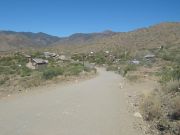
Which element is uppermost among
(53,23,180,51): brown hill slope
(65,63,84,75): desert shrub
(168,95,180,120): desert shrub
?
(53,23,180,51): brown hill slope

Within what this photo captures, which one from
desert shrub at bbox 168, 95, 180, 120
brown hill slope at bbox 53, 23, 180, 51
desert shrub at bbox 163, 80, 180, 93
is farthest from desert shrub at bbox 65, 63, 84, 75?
brown hill slope at bbox 53, 23, 180, 51

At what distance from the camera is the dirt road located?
1158 cm

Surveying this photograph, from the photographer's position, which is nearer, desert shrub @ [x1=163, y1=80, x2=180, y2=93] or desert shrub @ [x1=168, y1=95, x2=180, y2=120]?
desert shrub @ [x1=168, y1=95, x2=180, y2=120]

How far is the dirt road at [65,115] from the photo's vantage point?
1158cm

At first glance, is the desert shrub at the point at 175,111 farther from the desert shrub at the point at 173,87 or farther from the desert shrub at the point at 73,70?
the desert shrub at the point at 73,70

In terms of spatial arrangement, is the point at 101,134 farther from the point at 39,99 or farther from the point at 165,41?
the point at 165,41

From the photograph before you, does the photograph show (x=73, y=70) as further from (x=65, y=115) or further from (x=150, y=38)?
(x=150, y=38)

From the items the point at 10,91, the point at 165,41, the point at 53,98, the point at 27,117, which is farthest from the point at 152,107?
the point at 165,41

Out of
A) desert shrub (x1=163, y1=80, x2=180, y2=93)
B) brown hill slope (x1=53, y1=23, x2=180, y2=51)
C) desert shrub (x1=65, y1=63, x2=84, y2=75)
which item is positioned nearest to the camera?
desert shrub (x1=163, y1=80, x2=180, y2=93)

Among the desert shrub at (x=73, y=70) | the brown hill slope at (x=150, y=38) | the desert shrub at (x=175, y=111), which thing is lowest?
the desert shrub at (x=73, y=70)

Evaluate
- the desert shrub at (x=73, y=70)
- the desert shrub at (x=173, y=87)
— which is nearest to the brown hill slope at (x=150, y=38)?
the desert shrub at (x=73, y=70)

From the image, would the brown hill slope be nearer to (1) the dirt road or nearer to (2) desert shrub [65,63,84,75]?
(2) desert shrub [65,63,84,75]

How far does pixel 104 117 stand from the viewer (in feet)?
45.1

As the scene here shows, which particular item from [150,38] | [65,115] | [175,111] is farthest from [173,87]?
[150,38]
